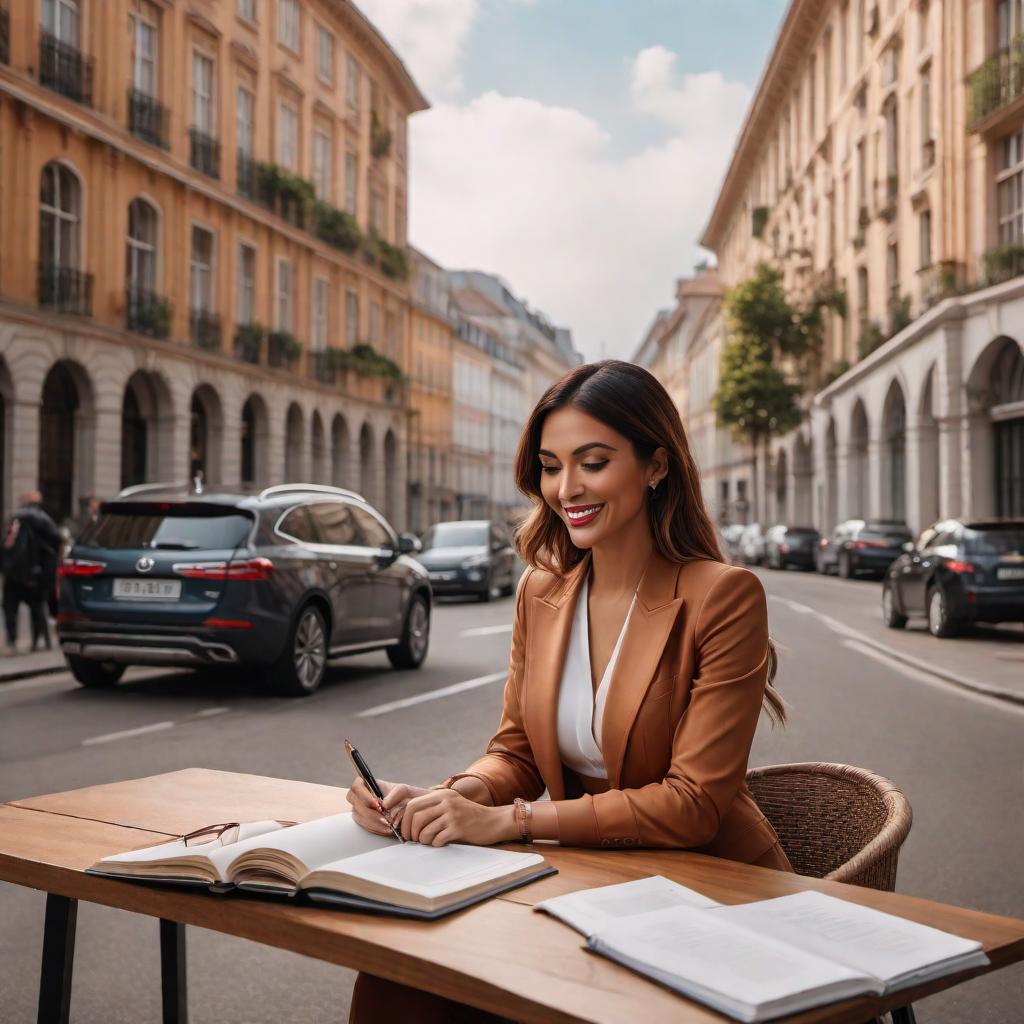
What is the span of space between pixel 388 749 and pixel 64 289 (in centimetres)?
2265

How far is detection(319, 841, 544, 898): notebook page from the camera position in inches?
82.6

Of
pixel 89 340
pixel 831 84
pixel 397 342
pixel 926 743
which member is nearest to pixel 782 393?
pixel 831 84

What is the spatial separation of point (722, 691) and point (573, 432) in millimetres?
648

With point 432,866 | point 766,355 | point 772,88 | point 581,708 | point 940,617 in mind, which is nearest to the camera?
point 432,866

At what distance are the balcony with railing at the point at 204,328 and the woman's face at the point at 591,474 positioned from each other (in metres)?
33.1

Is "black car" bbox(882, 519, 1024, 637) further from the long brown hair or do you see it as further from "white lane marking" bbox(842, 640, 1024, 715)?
the long brown hair

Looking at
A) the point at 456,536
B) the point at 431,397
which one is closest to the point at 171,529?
the point at 456,536

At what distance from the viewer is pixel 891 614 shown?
19219 millimetres

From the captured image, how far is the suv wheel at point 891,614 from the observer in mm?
19000

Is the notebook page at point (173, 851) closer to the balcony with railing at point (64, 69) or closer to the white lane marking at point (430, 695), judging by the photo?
the white lane marking at point (430, 695)

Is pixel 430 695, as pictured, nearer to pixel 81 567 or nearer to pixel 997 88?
pixel 81 567

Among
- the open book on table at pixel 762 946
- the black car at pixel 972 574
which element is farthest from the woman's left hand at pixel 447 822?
the black car at pixel 972 574

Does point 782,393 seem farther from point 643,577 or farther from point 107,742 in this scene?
point 643,577

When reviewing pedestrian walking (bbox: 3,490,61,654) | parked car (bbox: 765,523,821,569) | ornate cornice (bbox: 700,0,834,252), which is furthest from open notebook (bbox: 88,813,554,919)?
ornate cornice (bbox: 700,0,834,252)
